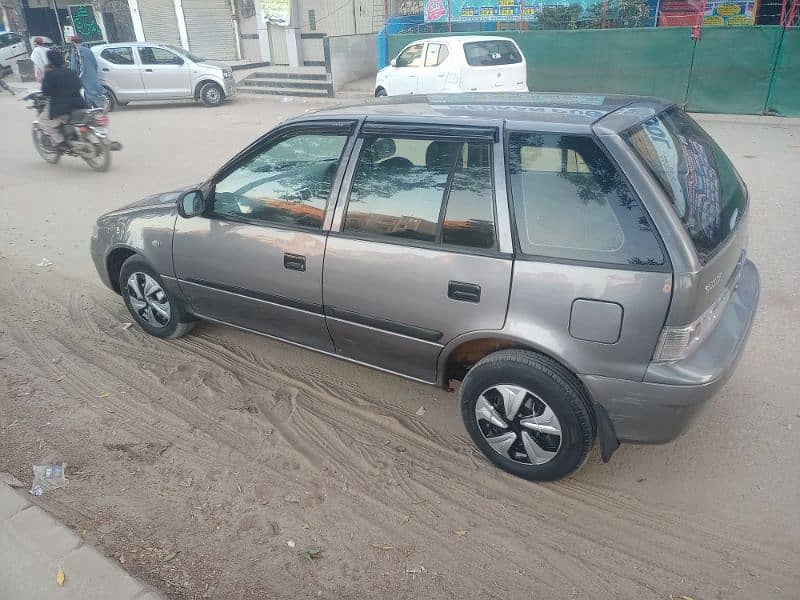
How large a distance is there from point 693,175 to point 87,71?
13359 millimetres

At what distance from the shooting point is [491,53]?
12.1 meters

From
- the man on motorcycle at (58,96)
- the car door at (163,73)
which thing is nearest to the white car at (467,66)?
the man on motorcycle at (58,96)

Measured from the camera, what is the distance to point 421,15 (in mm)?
17453

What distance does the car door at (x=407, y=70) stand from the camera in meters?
12.5

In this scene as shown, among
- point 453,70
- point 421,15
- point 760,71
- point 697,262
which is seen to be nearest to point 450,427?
point 697,262

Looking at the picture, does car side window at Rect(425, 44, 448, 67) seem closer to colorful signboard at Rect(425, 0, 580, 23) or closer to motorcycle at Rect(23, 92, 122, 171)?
colorful signboard at Rect(425, 0, 580, 23)

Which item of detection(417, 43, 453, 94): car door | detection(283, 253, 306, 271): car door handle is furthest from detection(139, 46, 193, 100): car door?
detection(283, 253, 306, 271): car door handle

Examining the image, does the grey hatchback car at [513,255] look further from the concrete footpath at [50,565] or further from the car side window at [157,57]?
the car side window at [157,57]

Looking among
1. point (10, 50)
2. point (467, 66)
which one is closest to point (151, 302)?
point (467, 66)

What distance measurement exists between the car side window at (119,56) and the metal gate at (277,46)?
19.2ft

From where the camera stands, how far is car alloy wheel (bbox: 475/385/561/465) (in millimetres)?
2891

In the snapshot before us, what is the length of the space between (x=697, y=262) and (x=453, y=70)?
33.9 ft

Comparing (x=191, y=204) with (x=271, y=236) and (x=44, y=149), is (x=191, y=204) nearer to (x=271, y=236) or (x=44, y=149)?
(x=271, y=236)

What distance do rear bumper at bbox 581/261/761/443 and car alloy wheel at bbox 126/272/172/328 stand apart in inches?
123
